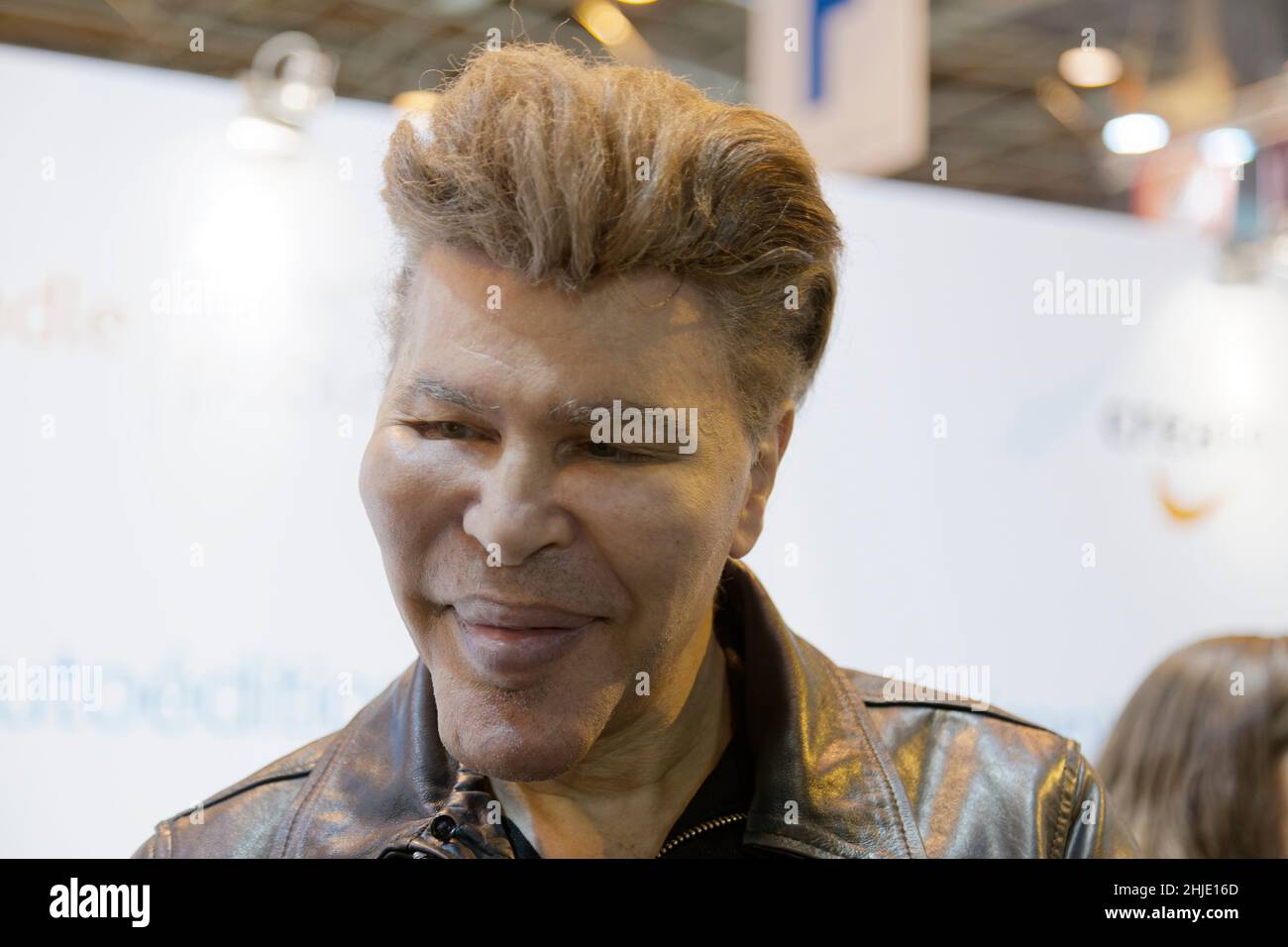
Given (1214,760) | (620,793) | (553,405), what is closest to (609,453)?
(553,405)

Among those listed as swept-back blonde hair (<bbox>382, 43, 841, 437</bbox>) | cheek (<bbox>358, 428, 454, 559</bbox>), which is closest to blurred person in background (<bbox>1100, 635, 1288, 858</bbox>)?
swept-back blonde hair (<bbox>382, 43, 841, 437</bbox>)

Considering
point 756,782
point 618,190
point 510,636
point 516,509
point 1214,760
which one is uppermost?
point 618,190

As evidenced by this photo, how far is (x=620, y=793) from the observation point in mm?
1218

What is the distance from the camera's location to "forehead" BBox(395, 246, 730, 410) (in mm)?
1039

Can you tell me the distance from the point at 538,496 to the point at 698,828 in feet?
1.28

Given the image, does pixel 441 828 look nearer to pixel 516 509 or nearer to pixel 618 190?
pixel 516 509

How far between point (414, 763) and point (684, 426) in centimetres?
43

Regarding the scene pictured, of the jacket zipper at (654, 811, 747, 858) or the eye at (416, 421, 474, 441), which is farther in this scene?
the jacket zipper at (654, 811, 747, 858)

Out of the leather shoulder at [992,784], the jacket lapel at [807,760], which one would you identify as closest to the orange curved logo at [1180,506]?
the leather shoulder at [992,784]

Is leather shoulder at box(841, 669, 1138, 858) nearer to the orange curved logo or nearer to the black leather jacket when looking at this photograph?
the black leather jacket

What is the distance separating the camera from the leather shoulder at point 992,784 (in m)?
1.25

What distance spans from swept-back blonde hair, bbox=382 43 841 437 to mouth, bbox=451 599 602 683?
0.88 feet

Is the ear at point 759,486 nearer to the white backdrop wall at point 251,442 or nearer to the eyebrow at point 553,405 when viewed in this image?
the eyebrow at point 553,405
